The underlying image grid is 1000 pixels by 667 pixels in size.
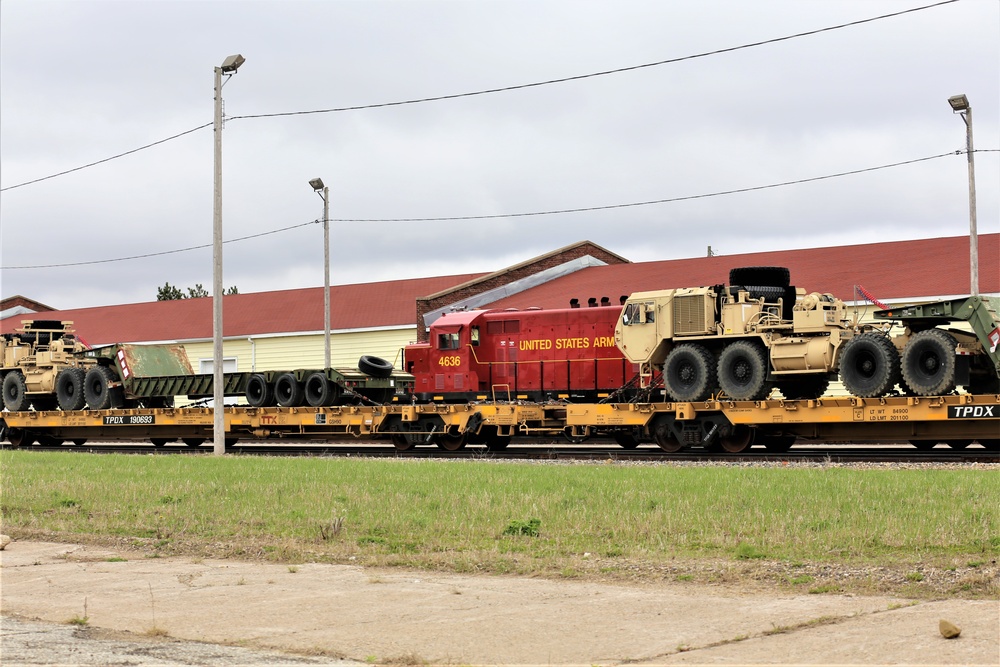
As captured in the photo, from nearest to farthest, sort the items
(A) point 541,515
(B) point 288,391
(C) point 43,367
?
1. (A) point 541,515
2. (B) point 288,391
3. (C) point 43,367

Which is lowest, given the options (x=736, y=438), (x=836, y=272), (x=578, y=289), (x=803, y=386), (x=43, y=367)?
(x=736, y=438)

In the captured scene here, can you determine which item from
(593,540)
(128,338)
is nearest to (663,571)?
(593,540)

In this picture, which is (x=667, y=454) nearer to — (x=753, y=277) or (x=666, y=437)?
(x=666, y=437)

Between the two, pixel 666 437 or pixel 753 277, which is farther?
pixel 666 437

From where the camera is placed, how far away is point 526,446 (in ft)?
99.8

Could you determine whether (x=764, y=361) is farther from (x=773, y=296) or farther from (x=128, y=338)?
(x=128, y=338)

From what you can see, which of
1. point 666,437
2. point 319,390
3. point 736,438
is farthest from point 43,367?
point 736,438

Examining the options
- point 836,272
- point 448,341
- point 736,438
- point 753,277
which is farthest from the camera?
point 836,272

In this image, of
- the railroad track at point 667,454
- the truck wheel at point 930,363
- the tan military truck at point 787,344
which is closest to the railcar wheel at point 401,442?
the railroad track at point 667,454

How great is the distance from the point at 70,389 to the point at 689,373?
63.2 ft

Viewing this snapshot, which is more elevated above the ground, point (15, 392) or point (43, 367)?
point (43, 367)

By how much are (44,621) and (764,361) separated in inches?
646

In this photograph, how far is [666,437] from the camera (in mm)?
23766

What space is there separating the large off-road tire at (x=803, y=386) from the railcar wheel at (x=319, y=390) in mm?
11406
